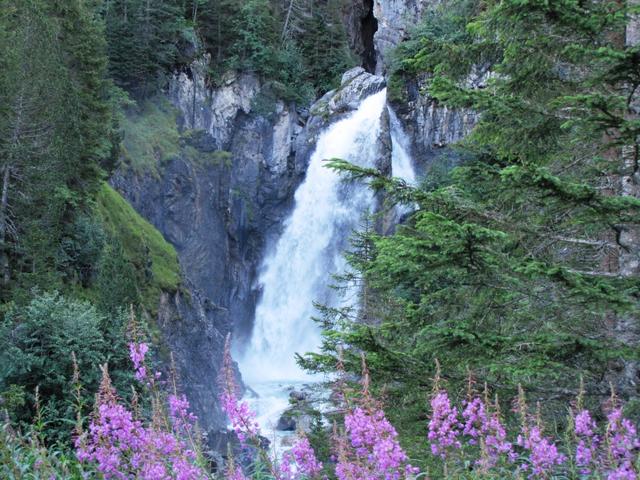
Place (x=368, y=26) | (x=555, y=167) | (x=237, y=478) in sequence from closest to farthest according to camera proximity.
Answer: (x=237, y=478), (x=555, y=167), (x=368, y=26)

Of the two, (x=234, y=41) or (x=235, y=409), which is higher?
(x=234, y=41)

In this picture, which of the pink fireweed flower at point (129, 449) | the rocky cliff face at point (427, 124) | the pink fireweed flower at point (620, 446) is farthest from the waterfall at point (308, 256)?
the pink fireweed flower at point (620, 446)

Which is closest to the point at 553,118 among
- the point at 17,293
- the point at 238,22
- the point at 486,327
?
the point at 486,327

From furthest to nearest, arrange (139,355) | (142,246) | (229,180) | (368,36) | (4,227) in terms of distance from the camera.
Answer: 1. (368,36)
2. (229,180)
3. (142,246)
4. (4,227)
5. (139,355)

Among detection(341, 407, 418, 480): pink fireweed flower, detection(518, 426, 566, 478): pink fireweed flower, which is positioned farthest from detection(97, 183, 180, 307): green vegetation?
detection(518, 426, 566, 478): pink fireweed flower

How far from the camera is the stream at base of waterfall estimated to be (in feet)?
96.9

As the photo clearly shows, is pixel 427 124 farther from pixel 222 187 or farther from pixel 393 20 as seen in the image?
pixel 222 187

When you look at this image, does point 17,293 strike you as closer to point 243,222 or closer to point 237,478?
point 237,478

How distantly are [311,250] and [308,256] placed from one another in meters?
0.34

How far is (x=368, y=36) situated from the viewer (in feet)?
151

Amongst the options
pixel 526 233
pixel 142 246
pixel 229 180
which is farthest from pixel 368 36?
pixel 526 233

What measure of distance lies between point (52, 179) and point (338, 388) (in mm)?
15244

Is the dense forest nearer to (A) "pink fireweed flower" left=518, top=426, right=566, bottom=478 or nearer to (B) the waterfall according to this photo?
(A) "pink fireweed flower" left=518, top=426, right=566, bottom=478

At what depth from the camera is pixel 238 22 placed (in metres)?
36.9
